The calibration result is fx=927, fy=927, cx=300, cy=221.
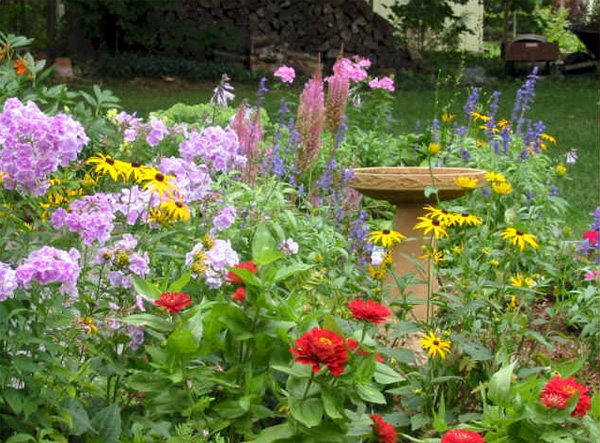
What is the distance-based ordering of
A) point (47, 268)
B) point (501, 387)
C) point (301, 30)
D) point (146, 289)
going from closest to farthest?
point (47, 268) → point (146, 289) → point (501, 387) → point (301, 30)

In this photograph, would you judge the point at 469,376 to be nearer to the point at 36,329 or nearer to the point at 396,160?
Answer: the point at 36,329

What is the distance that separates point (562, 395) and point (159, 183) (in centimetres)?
116

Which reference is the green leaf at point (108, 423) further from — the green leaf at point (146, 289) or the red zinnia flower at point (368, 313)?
the red zinnia flower at point (368, 313)

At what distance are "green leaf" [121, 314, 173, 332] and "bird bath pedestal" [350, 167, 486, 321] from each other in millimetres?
1779

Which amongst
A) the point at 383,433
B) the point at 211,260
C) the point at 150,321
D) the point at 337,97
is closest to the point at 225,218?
the point at 211,260

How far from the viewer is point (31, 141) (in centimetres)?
229

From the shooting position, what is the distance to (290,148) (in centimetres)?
576

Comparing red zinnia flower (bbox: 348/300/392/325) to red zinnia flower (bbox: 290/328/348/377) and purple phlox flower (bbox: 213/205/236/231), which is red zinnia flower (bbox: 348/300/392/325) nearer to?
red zinnia flower (bbox: 290/328/348/377)

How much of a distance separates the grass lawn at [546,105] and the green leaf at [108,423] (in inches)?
166

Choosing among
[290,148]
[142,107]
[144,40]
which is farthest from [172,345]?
[144,40]

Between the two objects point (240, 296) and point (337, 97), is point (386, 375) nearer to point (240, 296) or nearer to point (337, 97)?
point (240, 296)

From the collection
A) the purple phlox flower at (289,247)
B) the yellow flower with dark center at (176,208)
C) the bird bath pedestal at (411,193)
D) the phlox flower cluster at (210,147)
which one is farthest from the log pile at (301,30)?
the yellow flower with dark center at (176,208)

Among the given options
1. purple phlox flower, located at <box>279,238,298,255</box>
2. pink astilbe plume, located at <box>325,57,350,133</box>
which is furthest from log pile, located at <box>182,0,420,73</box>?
purple phlox flower, located at <box>279,238,298,255</box>

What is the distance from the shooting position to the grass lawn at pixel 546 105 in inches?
296
